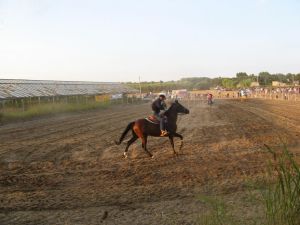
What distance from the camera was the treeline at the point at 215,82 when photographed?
425ft

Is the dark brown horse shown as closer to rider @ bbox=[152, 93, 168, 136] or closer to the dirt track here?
rider @ bbox=[152, 93, 168, 136]

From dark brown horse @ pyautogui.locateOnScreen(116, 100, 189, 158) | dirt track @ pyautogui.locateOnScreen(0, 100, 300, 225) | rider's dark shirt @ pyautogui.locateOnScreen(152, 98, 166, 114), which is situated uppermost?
rider's dark shirt @ pyautogui.locateOnScreen(152, 98, 166, 114)

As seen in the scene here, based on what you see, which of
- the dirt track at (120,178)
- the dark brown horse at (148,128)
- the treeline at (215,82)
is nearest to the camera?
the dirt track at (120,178)

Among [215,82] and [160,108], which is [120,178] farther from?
[215,82]

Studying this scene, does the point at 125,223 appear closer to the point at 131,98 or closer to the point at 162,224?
the point at 162,224

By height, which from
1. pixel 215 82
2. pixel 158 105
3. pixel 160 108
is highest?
pixel 158 105

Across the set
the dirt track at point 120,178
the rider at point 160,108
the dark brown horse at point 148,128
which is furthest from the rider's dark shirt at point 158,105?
the dirt track at point 120,178

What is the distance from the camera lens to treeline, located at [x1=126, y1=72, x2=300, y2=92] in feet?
425

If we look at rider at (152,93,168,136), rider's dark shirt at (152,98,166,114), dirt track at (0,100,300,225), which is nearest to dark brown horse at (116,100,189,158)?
rider at (152,93,168,136)

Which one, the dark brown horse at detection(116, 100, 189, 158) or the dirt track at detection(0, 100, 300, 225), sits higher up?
the dark brown horse at detection(116, 100, 189, 158)

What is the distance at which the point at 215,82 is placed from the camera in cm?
15975

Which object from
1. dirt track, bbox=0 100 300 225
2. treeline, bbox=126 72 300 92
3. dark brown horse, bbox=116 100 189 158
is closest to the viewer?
dirt track, bbox=0 100 300 225

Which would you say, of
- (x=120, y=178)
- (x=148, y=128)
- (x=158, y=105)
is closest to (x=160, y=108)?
(x=158, y=105)

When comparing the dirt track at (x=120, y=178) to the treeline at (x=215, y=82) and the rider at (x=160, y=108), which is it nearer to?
the rider at (x=160, y=108)
